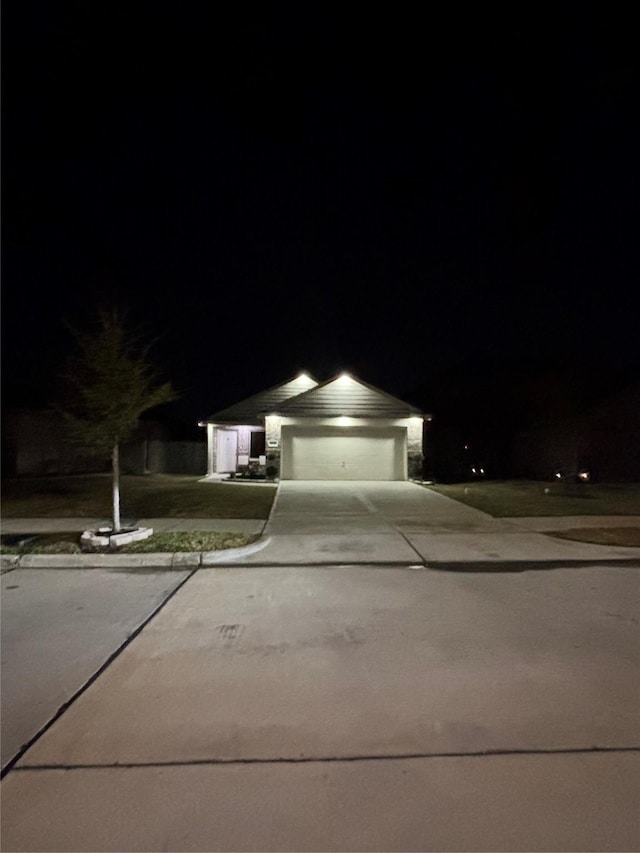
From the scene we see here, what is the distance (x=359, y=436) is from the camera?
2614 cm

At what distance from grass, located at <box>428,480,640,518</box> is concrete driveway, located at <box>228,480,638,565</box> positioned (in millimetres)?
860

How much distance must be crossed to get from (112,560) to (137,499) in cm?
890

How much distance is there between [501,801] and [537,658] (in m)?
2.29

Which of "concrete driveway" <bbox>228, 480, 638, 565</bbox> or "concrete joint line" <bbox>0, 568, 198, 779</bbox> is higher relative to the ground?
"concrete joint line" <bbox>0, 568, 198, 779</bbox>

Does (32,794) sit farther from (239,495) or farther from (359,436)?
(359,436)

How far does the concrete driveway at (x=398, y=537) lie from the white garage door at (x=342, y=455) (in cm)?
777

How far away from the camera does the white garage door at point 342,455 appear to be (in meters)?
26.0

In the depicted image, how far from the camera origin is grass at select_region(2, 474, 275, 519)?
49.6 ft

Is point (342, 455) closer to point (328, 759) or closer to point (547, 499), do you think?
point (547, 499)

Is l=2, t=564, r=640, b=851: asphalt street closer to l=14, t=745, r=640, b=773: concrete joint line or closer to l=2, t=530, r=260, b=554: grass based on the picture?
l=14, t=745, r=640, b=773: concrete joint line

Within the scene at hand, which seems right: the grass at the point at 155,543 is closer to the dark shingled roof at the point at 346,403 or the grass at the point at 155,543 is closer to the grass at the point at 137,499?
the grass at the point at 137,499

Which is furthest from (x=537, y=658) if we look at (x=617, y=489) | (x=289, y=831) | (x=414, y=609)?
(x=617, y=489)

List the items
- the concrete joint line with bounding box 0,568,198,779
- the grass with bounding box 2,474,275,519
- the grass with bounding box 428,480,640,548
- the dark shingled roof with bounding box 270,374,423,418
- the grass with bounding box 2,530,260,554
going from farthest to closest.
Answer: the dark shingled roof with bounding box 270,374,423,418, the grass with bounding box 2,474,275,519, the grass with bounding box 428,480,640,548, the grass with bounding box 2,530,260,554, the concrete joint line with bounding box 0,568,198,779

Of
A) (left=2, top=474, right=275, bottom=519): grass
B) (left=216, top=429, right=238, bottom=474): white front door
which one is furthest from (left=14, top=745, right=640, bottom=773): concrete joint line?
(left=216, top=429, right=238, bottom=474): white front door
